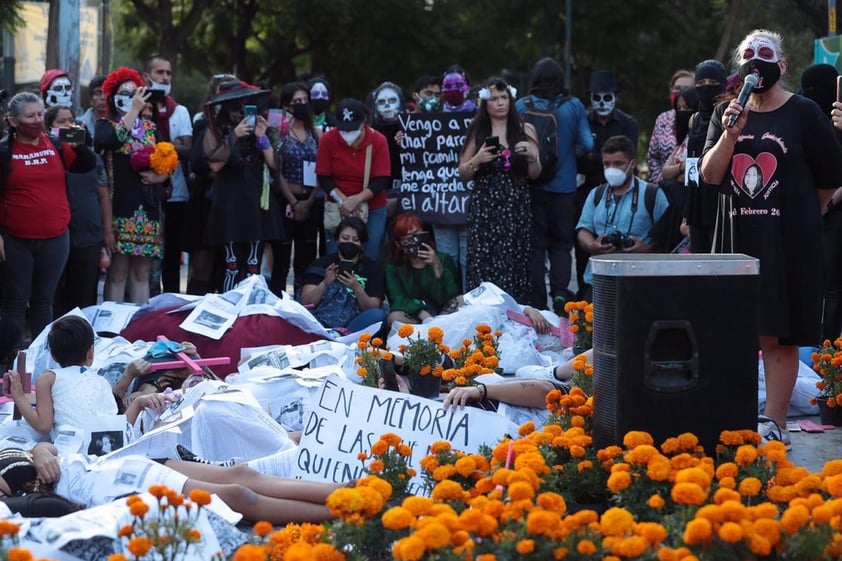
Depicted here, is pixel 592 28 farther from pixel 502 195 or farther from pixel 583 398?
pixel 583 398

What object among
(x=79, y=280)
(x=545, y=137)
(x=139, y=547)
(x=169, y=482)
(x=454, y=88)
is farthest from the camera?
(x=454, y=88)

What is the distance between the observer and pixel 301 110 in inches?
457

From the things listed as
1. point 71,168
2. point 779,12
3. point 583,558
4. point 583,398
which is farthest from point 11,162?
point 779,12

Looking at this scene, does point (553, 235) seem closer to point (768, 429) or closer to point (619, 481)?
point (768, 429)

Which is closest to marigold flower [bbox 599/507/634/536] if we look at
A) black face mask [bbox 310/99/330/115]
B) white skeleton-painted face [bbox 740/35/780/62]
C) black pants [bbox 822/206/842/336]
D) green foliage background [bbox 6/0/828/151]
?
white skeleton-painted face [bbox 740/35/780/62]

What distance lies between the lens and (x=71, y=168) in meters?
9.70

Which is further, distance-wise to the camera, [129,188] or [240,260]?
[240,260]

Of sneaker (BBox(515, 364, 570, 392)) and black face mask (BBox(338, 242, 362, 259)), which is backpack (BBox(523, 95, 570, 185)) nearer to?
black face mask (BBox(338, 242, 362, 259))

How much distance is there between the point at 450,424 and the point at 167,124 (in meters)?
6.11

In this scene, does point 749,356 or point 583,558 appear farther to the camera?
point 749,356

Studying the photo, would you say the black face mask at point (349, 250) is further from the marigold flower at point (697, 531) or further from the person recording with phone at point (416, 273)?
the marigold flower at point (697, 531)

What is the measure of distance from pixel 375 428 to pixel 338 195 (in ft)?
17.6

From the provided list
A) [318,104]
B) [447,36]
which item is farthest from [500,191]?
[447,36]

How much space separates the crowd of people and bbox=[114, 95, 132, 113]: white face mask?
12 millimetres
